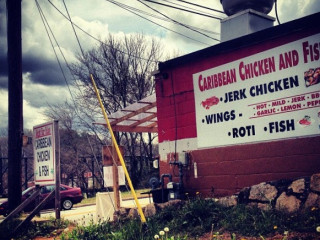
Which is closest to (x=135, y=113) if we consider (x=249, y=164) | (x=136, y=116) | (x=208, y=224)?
(x=136, y=116)

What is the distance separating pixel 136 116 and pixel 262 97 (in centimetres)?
499

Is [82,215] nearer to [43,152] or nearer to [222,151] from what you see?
[43,152]

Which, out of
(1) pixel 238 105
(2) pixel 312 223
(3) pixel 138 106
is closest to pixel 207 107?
(1) pixel 238 105

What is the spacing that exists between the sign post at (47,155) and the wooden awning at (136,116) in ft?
7.03

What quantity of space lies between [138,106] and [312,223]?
21.1 ft

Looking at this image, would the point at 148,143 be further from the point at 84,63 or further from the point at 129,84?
the point at 84,63

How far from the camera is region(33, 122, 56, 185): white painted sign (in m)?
8.59

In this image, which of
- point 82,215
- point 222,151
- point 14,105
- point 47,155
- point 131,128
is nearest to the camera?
point 222,151

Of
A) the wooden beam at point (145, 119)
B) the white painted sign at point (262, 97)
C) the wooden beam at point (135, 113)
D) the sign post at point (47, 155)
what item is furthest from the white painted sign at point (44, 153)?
the white painted sign at point (262, 97)

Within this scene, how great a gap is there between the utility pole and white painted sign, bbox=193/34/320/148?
4.46 m

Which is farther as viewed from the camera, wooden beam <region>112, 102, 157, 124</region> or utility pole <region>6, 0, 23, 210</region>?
wooden beam <region>112, 102, 157, 124</region>

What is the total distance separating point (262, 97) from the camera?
7.28 metres

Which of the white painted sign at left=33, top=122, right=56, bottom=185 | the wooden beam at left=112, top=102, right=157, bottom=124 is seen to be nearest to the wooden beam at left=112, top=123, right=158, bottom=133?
the wooden beam at left=112, top=102, right=157, bottom=124

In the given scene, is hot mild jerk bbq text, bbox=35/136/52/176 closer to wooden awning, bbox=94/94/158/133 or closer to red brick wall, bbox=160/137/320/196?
wooden awning, bbox=94/94/158/133
